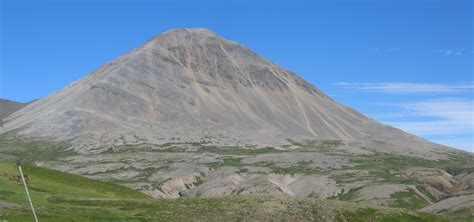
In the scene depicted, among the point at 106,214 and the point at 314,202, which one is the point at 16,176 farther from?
the point at 314,202

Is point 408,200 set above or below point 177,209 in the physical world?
above

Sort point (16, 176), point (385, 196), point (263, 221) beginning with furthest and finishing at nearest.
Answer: point (385, 196)
point (16, 176)
point (263, 221)

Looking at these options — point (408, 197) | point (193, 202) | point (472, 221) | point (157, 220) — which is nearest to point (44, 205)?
point (157, 220)

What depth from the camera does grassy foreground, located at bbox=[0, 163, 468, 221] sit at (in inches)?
2290


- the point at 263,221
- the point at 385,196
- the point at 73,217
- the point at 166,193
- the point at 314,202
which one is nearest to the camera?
the point at 73,217

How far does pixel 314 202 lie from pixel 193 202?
1372cm

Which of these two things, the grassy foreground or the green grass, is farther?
the green grass

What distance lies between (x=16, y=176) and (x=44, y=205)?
17168 mm

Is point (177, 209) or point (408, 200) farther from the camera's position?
point (408, 200)

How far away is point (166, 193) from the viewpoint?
187 m

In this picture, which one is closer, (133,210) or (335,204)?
(133,210)

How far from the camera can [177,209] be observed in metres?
64.6

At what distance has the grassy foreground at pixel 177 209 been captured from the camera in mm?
58156

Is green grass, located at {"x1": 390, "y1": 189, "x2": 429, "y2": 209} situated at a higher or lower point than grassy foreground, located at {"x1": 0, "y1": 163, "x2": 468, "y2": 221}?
higher
